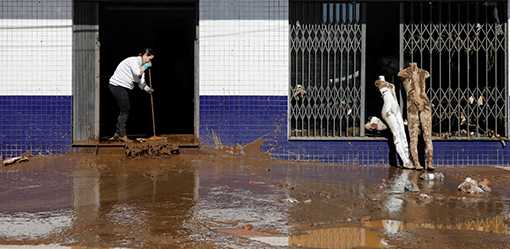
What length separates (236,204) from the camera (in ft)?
24.7

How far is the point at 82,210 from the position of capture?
7.21m

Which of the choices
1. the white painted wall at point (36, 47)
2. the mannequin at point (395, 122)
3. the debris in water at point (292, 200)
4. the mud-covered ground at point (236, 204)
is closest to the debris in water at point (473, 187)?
the mud-covered ground at point (236, 204)

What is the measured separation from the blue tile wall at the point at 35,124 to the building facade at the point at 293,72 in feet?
0.05

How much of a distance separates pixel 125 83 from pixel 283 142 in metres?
2.71

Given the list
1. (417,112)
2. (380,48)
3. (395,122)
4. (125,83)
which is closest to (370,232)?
(417,112)

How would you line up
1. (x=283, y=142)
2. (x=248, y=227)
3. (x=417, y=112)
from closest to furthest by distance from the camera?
(x=248, y=227), (x=417, y=112), (x=283, y=142)

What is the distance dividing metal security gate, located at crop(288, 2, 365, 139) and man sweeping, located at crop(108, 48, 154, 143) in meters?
2.40

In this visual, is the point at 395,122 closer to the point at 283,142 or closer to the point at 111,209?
the point at 283,142

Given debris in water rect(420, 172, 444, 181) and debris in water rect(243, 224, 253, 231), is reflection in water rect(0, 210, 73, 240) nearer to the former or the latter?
debris in water rect(243, 224, 253, 231)

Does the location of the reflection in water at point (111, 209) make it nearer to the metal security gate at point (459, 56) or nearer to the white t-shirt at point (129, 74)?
the white t-shirt at point (129, 74)

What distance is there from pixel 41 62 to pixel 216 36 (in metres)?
2.72

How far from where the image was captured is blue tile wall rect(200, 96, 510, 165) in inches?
424

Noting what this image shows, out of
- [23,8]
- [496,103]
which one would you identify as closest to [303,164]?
[496,103]

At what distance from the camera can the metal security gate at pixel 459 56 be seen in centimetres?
1106
